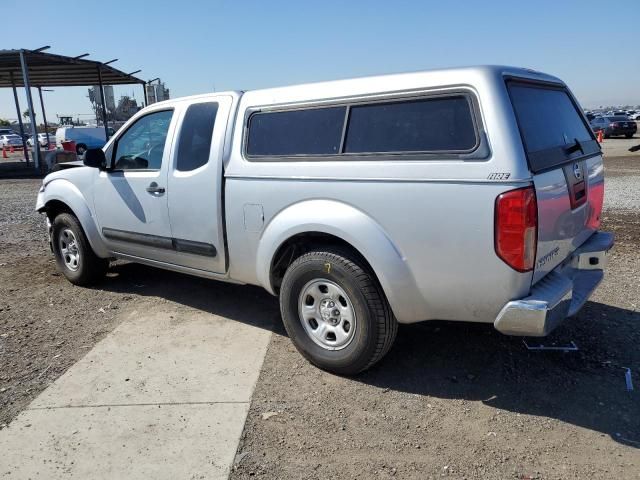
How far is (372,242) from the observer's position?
3.23 m

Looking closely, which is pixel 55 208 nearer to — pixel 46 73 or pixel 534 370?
pixel 534 370

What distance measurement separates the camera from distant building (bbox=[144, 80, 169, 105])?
20458mm

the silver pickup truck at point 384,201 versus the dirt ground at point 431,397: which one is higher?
the silver pickup truck at point 384,201

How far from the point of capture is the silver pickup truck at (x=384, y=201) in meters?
2.88

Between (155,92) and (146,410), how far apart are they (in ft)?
62.4

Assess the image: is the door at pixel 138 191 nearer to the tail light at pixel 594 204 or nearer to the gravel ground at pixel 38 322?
the gravel ground at pixel 38 322

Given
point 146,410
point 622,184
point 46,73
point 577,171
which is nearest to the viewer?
point 146,410

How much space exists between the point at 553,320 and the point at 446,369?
101cm

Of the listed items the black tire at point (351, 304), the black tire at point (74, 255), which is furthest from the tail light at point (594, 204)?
the black tire at point (74, 255)

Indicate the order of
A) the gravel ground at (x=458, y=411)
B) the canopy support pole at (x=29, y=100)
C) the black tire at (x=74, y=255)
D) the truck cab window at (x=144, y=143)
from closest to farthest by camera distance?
1. the gravel ground at (x=458, y=411)
2. the truck cab window at (x=144, y=143)
3. the black tire at (x=74, y=255)
4. the canopy support pole at (x=29, y=100)

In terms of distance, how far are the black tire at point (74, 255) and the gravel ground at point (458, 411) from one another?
8.03ft

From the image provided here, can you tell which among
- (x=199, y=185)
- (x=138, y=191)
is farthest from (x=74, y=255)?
(x=199, y=185)

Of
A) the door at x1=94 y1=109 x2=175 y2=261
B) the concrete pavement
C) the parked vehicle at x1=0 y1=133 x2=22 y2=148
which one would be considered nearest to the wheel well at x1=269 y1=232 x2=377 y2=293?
the concrete pavement

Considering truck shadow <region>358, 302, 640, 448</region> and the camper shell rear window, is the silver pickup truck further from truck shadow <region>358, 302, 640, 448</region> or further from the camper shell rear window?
truck shadow <region>358, 302, 640, 448</region>
